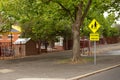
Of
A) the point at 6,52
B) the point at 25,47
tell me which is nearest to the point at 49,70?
the point at 6,52

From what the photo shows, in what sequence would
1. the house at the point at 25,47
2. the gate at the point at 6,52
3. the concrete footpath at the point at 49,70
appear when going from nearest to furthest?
the concrete footpath at the point at 49,70 < the gate at the point at 6,52 < the house at the point at 25,47

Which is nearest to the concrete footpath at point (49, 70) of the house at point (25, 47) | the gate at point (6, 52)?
the gate at point (6, 52)

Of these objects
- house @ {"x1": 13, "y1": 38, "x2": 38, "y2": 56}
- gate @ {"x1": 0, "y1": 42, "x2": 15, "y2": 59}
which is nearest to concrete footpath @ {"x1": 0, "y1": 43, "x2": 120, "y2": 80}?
gate @ {"x1": 0, "y1": 42, "x2": 15, "y2": 59}

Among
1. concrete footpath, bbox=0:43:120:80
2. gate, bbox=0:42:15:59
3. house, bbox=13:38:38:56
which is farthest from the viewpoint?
house, bbox=13:38:38:56

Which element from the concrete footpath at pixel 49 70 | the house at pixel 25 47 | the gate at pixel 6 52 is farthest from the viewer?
the house at pixel 25 47

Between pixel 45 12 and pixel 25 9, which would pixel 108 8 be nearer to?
pixel 45 12

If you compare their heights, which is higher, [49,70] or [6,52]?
[6,52]

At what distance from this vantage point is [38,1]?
24.4m

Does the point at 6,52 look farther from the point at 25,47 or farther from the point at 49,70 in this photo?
the point at 49,70

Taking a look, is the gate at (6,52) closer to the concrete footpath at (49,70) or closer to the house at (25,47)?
the house at (25,47)

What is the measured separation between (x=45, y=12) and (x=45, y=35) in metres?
9.81

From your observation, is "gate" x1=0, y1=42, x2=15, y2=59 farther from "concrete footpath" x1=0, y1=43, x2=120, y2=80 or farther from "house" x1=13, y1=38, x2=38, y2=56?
"concrete footpath" x1=0, y1=43, x2=120, y2=80

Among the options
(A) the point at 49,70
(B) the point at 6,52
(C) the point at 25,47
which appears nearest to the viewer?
(A) the point at 49,70

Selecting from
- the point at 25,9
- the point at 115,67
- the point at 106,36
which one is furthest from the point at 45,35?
the point at 106,36
